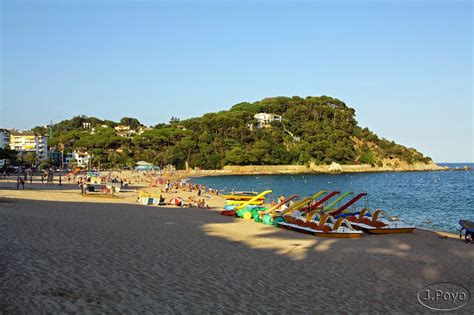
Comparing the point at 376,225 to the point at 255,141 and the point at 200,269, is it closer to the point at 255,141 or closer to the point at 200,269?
the point at 200,269

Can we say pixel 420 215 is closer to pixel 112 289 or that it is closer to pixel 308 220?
pixel 308 220

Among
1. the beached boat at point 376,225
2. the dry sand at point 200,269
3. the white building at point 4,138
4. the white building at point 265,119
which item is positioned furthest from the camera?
the white building at point 265,119

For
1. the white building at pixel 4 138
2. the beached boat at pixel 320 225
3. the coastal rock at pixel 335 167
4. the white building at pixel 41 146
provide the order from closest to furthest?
1. the beached boat at pixel 320 225
2. the white building at pixel 4 138
3. the white building at pixel 41 146
4. the coastal rock at pixel 335 167

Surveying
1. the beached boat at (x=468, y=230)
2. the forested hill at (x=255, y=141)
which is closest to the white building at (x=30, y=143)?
the forested hill at (x=255, y=141)

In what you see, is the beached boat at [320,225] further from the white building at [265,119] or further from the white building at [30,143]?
the white building at [265,119]

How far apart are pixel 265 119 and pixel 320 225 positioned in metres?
115

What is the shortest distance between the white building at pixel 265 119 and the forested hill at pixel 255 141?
2.58 m

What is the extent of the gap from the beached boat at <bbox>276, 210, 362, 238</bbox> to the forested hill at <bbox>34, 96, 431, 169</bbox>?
8674 cm

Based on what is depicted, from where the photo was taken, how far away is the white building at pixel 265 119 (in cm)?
12781

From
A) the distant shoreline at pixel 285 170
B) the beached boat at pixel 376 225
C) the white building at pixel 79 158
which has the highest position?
the white building at pixel 79 158

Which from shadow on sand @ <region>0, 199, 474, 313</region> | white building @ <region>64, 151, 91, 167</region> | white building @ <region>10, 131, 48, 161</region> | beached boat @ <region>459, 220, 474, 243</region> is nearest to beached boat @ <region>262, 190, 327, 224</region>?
shadow on sand @ <region>0, 199, 474, 313</region>

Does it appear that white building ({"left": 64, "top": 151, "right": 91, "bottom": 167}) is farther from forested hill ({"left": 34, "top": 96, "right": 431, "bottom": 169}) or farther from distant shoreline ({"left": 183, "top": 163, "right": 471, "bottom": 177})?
distant shoreline ({"left": 183, "top": 163, "right": 471, "bottom": 177})

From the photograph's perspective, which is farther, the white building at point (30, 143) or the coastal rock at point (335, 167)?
the coastal rock at point (335, 167)

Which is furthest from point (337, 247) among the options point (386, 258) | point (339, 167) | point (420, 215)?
point (339, 167)
